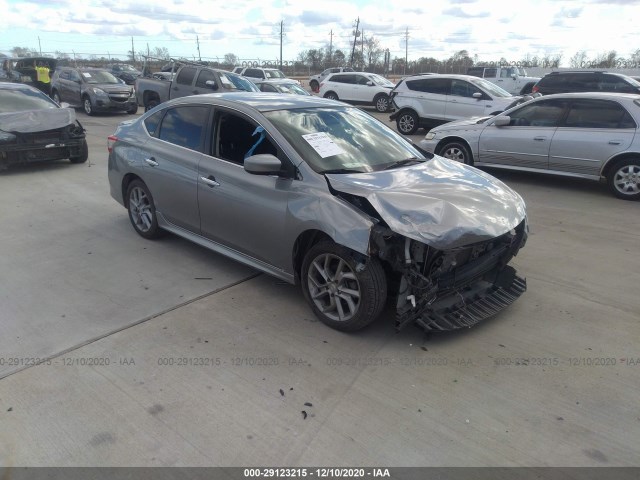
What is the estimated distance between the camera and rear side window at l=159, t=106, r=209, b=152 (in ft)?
15.9

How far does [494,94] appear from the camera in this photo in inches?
533

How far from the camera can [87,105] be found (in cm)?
1789

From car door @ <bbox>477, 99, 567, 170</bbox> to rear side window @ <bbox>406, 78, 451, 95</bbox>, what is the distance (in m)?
5.68

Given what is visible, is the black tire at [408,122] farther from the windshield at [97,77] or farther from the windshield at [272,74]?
the windshield at [272,74]

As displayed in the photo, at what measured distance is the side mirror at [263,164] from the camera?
3900 millimetres

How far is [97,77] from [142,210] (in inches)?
600

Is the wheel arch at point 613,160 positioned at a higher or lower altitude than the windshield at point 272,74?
lower

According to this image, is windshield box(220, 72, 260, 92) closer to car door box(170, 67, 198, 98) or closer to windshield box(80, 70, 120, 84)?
car door box(170, 67, 198, 98)

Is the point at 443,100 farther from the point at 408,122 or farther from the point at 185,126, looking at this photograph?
the point at 185,126

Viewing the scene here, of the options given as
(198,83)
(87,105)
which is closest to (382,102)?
(198,83)

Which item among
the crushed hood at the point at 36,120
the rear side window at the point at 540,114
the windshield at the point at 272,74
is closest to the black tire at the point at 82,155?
the crushed hood at the point at 36,120

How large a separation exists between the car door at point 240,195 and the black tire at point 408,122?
11.1 m

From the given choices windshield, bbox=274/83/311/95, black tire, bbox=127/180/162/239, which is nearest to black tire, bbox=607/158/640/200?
black tire, bbox=127/180/162/239

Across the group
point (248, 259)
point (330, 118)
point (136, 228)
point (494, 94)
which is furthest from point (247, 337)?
point (494, 94)
